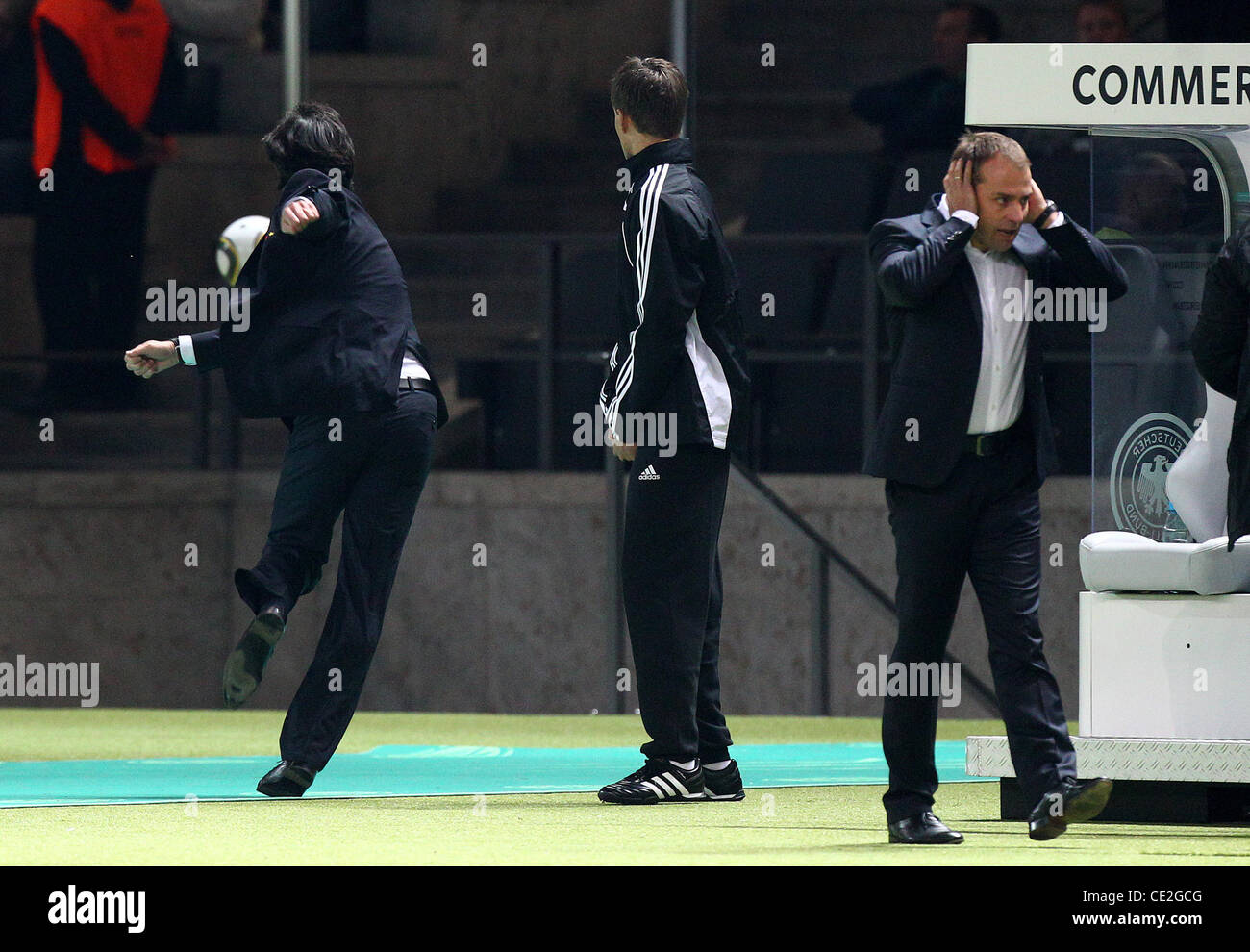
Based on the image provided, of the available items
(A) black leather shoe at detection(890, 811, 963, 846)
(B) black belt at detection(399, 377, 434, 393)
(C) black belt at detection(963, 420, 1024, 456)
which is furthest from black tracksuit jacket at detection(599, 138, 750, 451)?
(A) black leather shoe at detection(890, 811, 963, 846)

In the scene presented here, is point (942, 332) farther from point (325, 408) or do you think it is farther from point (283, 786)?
point (283, 786)

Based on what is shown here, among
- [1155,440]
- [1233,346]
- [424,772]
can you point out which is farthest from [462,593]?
[1233,346]

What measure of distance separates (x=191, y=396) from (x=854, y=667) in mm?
3445

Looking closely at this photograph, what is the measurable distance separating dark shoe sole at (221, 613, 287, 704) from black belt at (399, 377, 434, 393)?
674mm

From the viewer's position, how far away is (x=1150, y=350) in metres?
6.63

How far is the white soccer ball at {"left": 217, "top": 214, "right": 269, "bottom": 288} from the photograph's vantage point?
1098 cm

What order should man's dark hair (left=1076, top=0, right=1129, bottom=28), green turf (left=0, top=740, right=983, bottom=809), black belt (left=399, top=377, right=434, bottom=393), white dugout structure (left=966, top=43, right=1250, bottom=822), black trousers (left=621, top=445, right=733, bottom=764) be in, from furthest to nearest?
man's dark hair (left=1076, top=0, right=1129, bottom=28), green turf (left=0, top=740, right=983, bottom=809), black belt (left=399, top=377, right=434, bottom=393), black trousers (left=621, top=445, right=733, bottom=764), white dugout structure (left=966, top=43, right=1250, bottom=822)

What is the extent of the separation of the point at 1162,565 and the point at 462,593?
5.43 m

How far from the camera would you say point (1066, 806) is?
17.2 feet

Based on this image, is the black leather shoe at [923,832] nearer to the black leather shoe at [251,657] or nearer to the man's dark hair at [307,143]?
the black leather shoe at [251,657]

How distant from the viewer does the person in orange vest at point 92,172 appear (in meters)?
12.3

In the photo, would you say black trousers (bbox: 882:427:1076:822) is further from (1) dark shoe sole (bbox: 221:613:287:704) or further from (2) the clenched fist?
(2) the clenched fist
